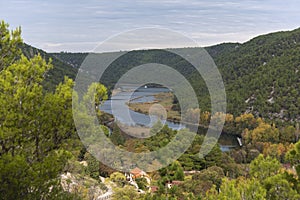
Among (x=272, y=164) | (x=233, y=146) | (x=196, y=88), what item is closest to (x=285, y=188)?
(x=272, y=164)

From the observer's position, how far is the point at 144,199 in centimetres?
1262

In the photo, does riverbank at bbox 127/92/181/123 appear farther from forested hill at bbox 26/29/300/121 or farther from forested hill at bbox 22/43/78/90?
forested hill at bbox 22/43/78/90

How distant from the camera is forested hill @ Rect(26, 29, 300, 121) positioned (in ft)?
213

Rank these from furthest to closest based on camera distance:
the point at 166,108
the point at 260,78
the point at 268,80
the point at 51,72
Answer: the point at 260,78 → the point at 268,80 → the point at 166,108 → the point at 51,72

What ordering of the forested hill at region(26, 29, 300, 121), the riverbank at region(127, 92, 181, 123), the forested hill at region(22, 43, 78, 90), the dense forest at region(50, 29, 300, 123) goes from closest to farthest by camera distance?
1. the forested hill at region(22, 43, 78, 90)
2. the dense forest at region(50, 29, 300, 123)
3. the forested hill at region(26, 29, 300, 121)
4. the riverbank at region(127, 92, 181, 123)

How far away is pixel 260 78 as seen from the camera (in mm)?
77188

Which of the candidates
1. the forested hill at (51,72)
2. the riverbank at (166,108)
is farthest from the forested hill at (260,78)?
the riverbank at (166,108)

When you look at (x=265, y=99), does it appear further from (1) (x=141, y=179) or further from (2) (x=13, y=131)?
(2) (x=13, y=131)

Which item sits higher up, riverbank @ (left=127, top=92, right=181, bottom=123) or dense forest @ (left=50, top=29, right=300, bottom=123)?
dense forest @ (left=50, top=29, right=300, bottom=123)

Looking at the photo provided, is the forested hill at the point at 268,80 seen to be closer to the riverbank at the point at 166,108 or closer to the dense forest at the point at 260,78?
the dense forest at the point at 260,78

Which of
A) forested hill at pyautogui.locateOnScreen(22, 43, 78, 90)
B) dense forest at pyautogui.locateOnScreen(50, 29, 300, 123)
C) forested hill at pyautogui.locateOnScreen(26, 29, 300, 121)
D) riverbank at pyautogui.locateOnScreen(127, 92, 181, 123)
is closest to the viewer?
forested hill at pyautogui.locateOnScreen(22, 43, 78, 90)

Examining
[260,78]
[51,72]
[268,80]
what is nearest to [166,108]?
[268,80]

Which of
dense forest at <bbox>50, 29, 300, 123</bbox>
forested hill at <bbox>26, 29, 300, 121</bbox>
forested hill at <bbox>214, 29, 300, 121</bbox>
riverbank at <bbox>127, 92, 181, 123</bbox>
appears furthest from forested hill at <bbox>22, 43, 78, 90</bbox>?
forested hill at <bbox>214, 29, 300, 121</bbox>

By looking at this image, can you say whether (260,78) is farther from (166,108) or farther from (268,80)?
(166,108)
